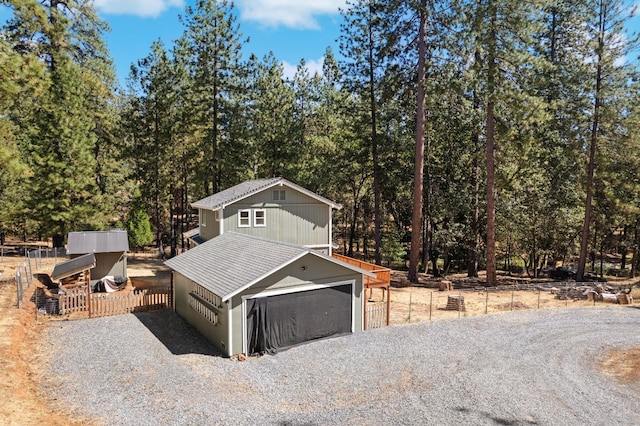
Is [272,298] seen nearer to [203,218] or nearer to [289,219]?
[289,219]

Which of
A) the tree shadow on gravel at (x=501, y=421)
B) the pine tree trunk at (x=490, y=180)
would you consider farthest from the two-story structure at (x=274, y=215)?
the tree shadow on gravel at (x=501, y=421)

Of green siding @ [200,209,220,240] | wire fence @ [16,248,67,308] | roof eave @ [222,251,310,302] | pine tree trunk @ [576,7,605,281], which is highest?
pine tree trunk @ [576,7,605,281]

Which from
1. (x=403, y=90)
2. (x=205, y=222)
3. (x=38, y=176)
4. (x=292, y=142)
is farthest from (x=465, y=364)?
(x=38, y=176)

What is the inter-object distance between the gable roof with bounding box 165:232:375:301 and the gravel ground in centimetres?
224

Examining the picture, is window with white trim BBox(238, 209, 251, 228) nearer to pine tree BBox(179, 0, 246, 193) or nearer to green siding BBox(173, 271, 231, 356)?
green siding BBox(173, 271, 231, 356)

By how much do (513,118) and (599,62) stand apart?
231 inches

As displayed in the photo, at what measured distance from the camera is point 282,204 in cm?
2355

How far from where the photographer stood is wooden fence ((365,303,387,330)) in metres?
16.6

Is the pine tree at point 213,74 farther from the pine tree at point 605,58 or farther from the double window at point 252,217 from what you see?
the pine tree at point 605,58

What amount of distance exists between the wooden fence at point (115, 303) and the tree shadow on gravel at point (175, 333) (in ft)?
1.64

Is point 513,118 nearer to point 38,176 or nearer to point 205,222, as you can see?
point 205,222

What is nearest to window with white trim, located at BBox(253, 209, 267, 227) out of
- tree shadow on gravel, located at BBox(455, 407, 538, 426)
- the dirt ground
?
the dirt ground

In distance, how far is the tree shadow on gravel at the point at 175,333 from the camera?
14.2 m

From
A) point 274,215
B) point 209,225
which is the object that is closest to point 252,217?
point 274,215
